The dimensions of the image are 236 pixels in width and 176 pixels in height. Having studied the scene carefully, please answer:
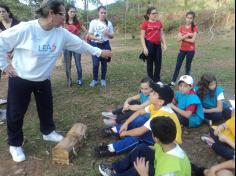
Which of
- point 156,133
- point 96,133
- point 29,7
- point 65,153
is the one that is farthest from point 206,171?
point 29,7

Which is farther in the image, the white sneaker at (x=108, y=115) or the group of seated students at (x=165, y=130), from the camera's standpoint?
the white sneaker at (x=108, y=115)

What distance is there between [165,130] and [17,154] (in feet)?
6.84

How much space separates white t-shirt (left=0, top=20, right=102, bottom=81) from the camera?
11.7ft

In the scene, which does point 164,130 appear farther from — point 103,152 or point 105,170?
point 103,152

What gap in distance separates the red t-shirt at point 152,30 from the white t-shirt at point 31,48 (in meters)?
2.89

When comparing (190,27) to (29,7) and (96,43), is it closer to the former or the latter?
(96,43)

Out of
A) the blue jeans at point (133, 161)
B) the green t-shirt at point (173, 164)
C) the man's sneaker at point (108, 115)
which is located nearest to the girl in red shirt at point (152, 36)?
the man's sneaker at point (108, 115)

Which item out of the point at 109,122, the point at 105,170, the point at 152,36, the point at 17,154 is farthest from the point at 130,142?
the point at 152,36

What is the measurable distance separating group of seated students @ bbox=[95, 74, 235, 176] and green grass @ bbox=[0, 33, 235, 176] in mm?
248

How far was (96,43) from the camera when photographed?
6.67 m

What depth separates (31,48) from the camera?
3.61 metres

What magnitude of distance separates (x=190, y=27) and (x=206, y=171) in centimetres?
407

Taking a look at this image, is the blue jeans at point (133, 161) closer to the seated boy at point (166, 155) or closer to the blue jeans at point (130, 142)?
the seated boy at point (166, 155)

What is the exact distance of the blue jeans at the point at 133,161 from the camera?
3152mm
